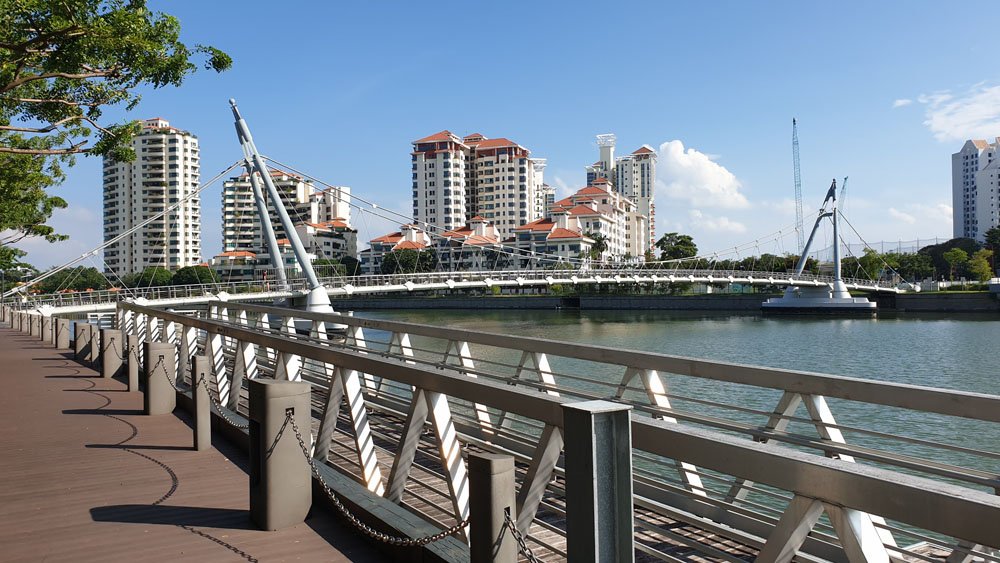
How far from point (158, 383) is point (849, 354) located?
2604cm

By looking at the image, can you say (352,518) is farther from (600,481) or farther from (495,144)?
(495,144)

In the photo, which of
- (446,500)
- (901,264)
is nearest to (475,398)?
(446,500)

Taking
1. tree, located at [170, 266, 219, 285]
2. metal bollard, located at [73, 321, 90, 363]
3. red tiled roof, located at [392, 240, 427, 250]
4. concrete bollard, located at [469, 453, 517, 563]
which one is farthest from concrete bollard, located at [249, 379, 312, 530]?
red tiled roof, located at [392, 240, 427, 250]

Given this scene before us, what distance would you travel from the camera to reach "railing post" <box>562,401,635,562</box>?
6.12ft

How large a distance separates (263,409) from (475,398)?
1.28 meters

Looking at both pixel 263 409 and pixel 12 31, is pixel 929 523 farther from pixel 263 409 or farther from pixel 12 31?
pixel 12 31

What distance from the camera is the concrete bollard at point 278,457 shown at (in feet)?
11.7

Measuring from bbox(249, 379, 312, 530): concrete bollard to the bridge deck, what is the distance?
9cm

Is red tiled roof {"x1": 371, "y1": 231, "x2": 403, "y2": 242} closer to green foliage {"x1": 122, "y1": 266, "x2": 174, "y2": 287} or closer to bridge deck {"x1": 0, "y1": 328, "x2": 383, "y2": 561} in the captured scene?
green foliage {"x1": 122, "y1": 266, "x2": 174, "y2": 287}

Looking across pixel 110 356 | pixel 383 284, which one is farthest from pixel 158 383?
pixel 383 284

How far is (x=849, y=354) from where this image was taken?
90.9 feet

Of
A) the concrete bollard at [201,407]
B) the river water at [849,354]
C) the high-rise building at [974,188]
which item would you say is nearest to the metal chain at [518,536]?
the river water at [849,354]

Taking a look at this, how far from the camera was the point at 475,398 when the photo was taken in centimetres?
281

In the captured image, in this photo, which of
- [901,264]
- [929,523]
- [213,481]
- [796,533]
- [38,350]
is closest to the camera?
[929,523]
